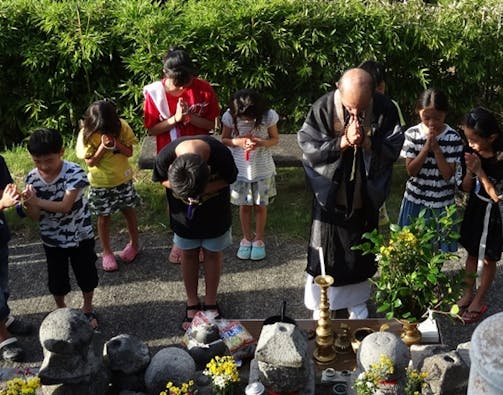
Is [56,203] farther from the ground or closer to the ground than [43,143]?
closer to the ground

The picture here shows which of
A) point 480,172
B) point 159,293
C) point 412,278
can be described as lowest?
point 159,293

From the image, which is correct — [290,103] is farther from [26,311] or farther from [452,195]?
[26,311]

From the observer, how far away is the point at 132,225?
5.67 meters

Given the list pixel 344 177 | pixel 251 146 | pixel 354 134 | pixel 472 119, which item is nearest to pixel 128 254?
pixel 251 146

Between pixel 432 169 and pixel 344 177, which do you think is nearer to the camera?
pixel 344 177

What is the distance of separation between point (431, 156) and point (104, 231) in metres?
2.61

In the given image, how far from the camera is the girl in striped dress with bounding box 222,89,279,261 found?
17.5 feet

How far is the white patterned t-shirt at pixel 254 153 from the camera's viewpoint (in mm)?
5500

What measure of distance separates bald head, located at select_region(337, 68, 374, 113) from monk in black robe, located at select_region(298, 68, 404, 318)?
0.01 meters

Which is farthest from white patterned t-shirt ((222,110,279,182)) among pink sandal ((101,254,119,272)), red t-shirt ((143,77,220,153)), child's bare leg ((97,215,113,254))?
pink sandal ((101,254,119,272))

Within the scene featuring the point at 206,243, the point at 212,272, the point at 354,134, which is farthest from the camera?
the point at 212,272

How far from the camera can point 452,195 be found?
16.3 ft

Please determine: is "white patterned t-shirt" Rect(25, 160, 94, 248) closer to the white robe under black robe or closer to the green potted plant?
the white robe under black robe

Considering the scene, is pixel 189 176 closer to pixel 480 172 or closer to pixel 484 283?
pixel 480 172
